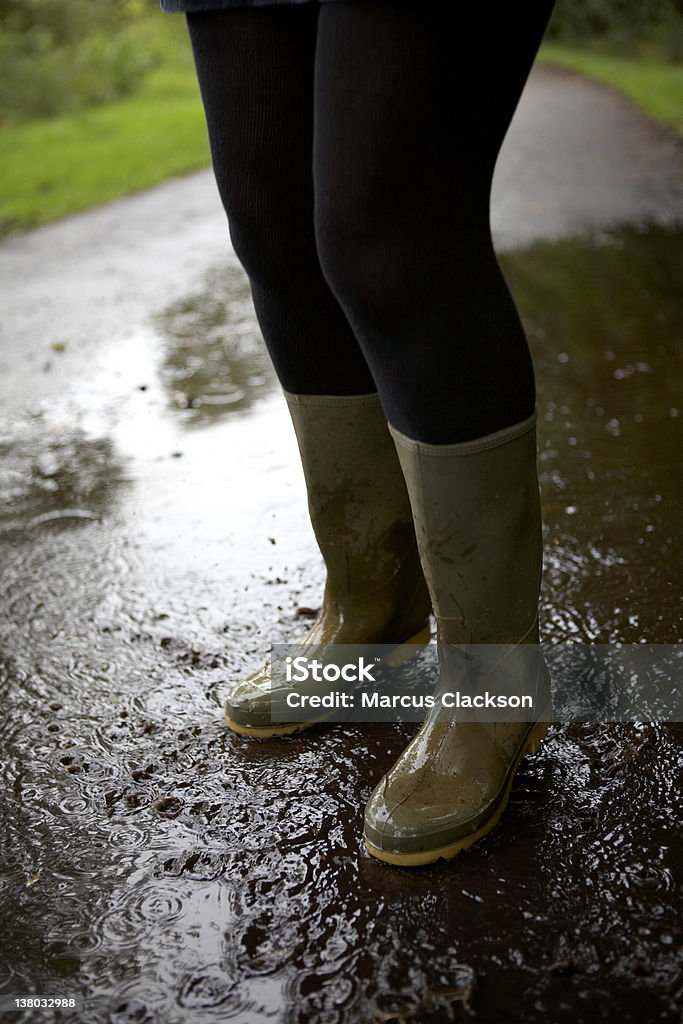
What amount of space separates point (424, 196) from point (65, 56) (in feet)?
54.3

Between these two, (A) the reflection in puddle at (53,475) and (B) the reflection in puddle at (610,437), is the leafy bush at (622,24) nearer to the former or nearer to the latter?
(B) the reflection in puddle at (610,437)

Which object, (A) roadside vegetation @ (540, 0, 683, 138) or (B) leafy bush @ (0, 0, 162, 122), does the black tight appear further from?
(B) leafy bush @ (0, 0, 162, 122)

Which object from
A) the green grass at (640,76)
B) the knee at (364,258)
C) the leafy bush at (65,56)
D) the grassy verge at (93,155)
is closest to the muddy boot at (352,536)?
the knee at (364,258)

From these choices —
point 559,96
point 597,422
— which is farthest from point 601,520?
point 559,96

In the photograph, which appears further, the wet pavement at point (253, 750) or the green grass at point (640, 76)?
the green grass at point (640, 76)

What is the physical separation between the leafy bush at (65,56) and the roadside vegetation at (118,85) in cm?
2

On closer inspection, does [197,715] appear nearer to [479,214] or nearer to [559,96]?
[479,214]

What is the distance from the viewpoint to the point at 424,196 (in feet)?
3.97

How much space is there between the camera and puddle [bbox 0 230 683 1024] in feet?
3.92

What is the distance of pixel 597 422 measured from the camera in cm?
287

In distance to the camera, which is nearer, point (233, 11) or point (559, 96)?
point (233, 11)

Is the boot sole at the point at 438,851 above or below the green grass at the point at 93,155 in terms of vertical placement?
above

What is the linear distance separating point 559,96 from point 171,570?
1300cm

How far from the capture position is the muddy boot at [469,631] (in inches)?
53.4
